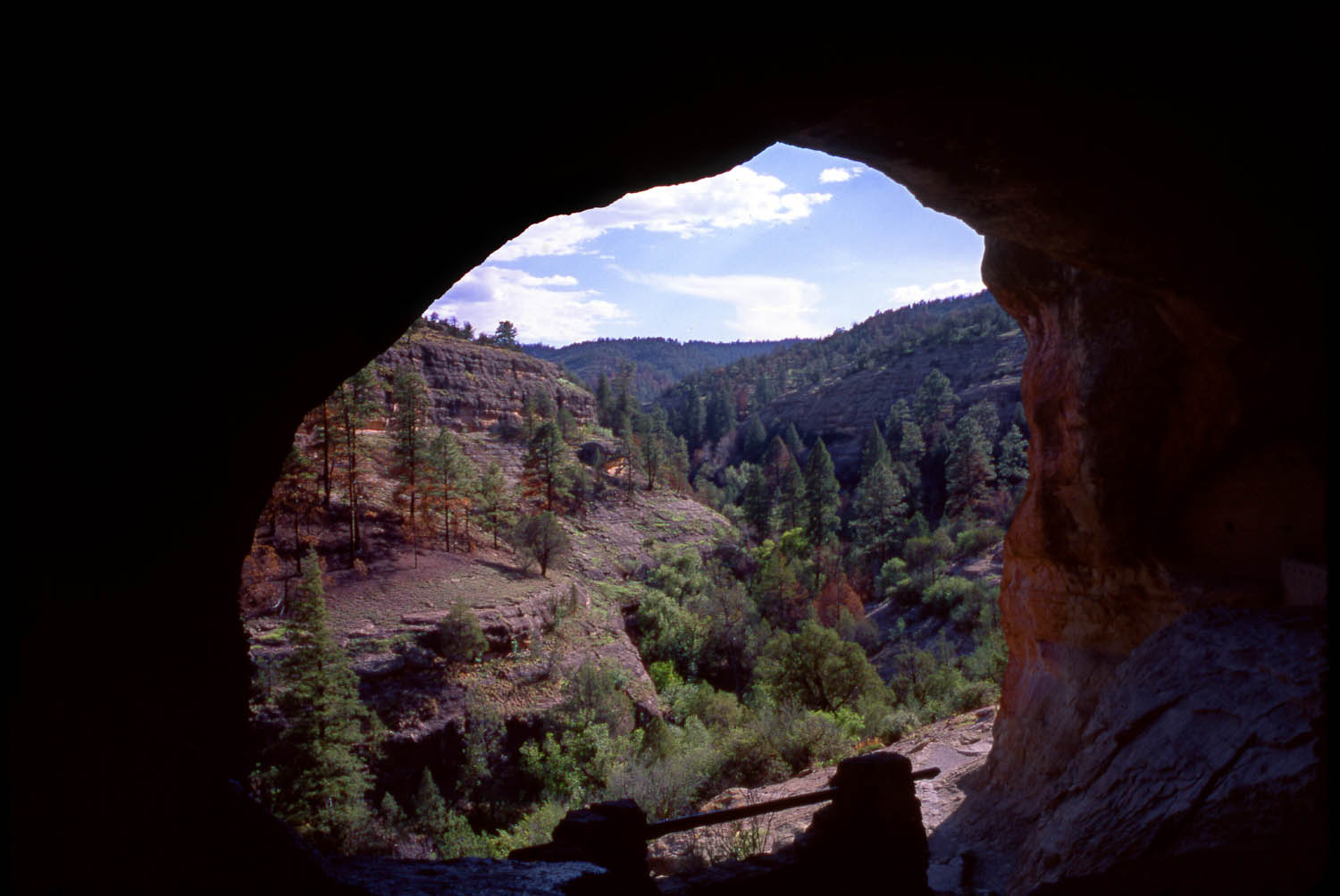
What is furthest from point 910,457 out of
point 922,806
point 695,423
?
point 922,806

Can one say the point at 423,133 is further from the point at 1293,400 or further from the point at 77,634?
the point at 1293,400

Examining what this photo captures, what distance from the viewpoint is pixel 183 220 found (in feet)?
9.03

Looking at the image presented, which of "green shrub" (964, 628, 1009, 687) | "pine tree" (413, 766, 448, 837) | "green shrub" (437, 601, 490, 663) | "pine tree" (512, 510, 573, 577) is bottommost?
"pine tree" (413, 766, 448, 837)

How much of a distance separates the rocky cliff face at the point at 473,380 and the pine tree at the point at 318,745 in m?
37.3

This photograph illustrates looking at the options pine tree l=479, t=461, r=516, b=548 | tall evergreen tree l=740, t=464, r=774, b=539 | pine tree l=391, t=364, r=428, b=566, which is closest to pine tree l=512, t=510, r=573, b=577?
pine tree l=479, t=461, r=516, b=548

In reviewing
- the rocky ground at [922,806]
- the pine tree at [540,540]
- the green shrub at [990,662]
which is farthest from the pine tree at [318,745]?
the green shrub at [990,662]

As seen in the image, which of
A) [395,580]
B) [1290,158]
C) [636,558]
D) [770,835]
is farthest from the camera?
[636,558]

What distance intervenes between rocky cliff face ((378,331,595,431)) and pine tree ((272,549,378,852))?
37.3 meters

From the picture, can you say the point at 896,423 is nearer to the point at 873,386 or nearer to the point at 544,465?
the point at 873,386

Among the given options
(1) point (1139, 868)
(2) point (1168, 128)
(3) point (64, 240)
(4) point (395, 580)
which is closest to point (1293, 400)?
(2) point (1168, 128)

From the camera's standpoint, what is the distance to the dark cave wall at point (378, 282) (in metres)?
2.55

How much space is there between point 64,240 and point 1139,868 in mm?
6934

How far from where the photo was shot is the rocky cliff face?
55031mm

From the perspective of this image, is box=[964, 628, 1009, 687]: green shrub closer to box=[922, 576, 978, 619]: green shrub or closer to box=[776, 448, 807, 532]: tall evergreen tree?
box=[922, 576, 978, 619]: green shrub
